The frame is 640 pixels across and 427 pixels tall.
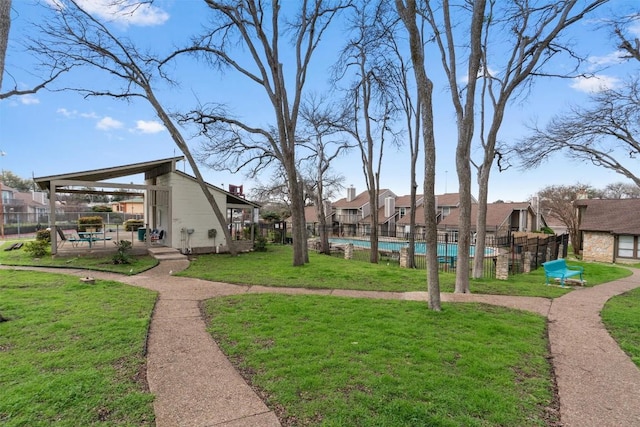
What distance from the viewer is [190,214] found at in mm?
14766

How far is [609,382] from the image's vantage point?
352cm

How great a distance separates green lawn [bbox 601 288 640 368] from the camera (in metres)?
4.56

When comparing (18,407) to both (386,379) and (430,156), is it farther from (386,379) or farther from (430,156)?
(430,156)

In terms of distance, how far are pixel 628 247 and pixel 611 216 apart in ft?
8.50

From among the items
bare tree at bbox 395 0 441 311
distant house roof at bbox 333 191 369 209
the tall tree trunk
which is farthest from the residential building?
distant house roof at bbox 333 191 369 209

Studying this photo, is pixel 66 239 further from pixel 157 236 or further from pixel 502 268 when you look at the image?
pixel 502 268

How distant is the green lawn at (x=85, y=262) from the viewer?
1005 cm

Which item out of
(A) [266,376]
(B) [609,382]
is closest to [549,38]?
(B) [609,382]

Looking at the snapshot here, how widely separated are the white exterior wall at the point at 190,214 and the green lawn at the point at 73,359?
7787 millimetres

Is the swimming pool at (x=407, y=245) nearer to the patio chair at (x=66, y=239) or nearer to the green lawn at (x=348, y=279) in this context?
the green lawn at (x=348, y=279)

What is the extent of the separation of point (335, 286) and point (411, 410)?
5.75 metres

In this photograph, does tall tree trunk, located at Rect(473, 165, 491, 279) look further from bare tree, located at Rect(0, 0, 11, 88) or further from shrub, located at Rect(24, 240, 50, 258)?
shrub, located at Rect(24, 240, 50, 258)

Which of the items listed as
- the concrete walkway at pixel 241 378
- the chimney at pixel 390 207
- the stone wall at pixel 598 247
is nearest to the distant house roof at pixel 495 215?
the chimney at pixel 390 207

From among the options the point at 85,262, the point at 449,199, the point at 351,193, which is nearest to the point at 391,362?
the point at 85,262
